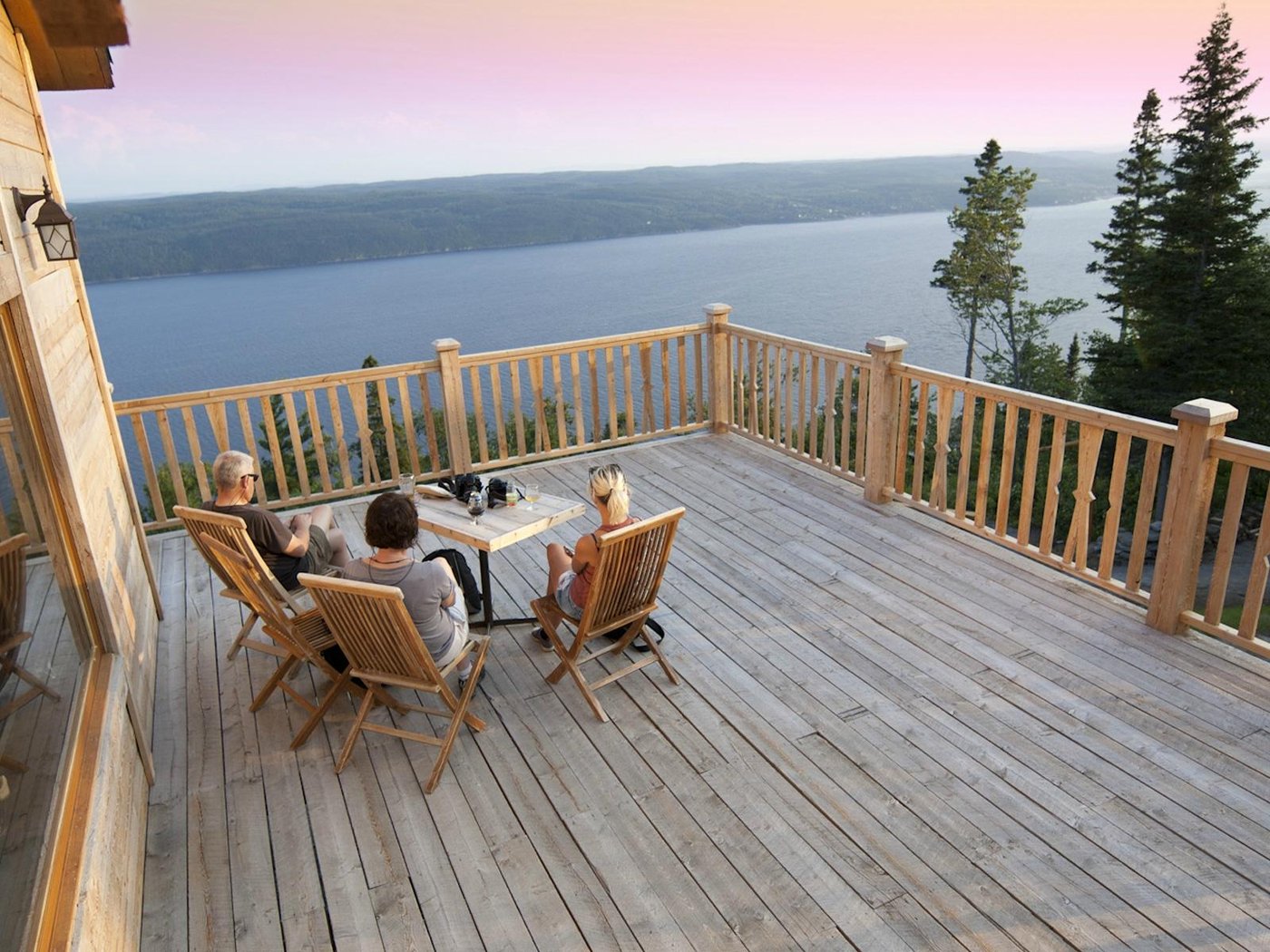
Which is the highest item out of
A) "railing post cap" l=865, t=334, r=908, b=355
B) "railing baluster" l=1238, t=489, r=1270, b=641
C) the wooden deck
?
"railing post cap" l=865, t=334, r=908, b=355

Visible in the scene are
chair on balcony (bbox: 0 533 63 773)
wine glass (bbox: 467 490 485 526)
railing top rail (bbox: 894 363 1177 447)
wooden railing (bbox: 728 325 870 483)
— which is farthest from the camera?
wooden railing (bbox: 728 325 870 483)

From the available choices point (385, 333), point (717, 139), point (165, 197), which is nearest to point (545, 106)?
point (717, 139)

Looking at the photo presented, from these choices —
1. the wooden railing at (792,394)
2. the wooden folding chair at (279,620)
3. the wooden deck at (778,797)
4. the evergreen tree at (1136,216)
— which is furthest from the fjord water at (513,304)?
the wooden folding chair at (279,620)

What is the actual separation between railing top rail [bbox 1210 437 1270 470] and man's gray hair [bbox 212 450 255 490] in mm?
4033

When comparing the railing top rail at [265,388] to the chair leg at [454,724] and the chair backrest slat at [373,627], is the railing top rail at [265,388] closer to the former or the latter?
the chair backrest slat at [373,627]

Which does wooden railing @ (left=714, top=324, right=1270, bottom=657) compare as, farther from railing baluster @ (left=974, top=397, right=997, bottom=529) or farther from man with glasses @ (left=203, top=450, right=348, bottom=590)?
man with glasses @ (left=203, top=450, right=348, bottom=590)

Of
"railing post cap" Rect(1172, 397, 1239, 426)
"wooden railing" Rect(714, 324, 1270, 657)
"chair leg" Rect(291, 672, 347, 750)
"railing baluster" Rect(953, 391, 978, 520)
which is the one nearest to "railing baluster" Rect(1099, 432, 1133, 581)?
"wooden railing" Rect(714, 324, 1270, 657)

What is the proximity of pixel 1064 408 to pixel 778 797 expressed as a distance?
2442mm

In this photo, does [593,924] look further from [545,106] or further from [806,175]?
[806,175]

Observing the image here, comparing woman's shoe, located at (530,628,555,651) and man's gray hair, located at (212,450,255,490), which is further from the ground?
man's gray hair, located at (212,450,255,490)

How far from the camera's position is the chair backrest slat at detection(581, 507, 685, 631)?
9.71 feet

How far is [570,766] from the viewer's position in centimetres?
297

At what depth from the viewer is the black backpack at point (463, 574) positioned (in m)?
3.88

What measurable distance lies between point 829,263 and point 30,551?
2511 inches
